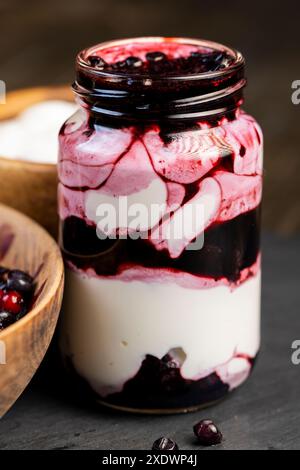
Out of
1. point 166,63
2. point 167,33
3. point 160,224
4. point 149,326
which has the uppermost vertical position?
point 166,63

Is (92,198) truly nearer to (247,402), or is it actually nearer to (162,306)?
(162,306)

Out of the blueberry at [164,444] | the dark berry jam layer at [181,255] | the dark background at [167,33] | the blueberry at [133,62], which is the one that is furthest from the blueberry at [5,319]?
the dark background at [167,33]

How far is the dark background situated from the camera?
8.06 ft

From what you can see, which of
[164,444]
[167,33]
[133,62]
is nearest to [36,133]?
[133,62]

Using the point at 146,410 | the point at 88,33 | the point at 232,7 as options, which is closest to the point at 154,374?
the point at 146,410

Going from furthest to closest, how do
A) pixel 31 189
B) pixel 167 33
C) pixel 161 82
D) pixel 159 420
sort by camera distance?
pixel 167 33
pixel 31 189
pixel 159 420
pixel 161 82

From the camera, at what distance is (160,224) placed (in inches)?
40.7

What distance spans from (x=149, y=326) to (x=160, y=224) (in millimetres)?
128

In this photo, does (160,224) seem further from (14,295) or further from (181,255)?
(14,295)

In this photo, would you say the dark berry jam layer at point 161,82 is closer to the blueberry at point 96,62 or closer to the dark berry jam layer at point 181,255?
the blueberry at point 96,62

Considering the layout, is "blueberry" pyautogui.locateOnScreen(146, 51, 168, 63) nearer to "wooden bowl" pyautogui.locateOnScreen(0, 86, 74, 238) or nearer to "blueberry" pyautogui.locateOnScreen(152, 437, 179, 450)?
"wooden bowl" pyautogui.locateOnScreen(0, 86, 74, 238)

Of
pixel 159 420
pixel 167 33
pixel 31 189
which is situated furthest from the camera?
pixel 167 33

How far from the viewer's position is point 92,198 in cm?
106

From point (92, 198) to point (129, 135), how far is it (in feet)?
0.28
